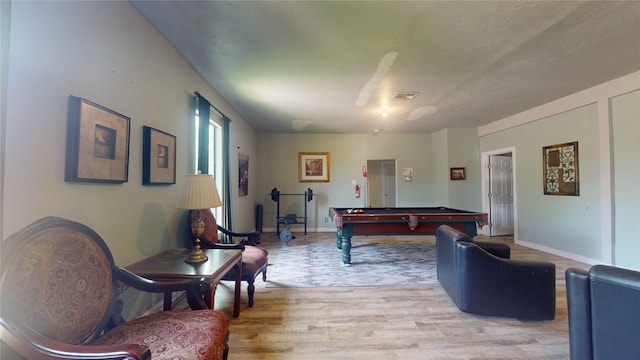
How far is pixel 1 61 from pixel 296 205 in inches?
228

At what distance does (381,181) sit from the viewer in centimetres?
837

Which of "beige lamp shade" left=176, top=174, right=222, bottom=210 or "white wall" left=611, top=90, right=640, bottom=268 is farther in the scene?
"white wall" left=611, top=90, right=640, bottom=268

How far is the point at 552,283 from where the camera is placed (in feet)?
7.50

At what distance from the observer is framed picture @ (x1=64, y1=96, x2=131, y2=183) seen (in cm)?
147

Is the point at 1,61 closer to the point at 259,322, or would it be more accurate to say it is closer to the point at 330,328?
the point at 259,322

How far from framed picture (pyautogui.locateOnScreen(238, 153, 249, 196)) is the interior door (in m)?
4.12

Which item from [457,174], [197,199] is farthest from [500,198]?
[197,199]

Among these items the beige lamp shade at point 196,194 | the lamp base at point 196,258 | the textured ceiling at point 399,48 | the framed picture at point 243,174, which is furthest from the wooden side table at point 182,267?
the framed picture at point 243,174

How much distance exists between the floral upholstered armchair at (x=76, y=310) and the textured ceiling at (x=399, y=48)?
1819 mm

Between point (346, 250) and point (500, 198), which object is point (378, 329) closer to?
point (346, 250)

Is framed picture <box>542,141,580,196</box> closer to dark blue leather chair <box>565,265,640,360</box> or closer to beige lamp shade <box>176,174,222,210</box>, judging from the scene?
dark blue leather chair <box>565,265,640,360</box>

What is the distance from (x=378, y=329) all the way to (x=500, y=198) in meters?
5.48

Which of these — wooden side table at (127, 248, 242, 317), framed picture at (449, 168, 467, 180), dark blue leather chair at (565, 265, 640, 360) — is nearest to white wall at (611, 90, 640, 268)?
framed picture at (449, 168, 467, 180)

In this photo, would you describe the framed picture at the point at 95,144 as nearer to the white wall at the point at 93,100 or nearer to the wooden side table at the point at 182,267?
the white wall at the point at 93,100
